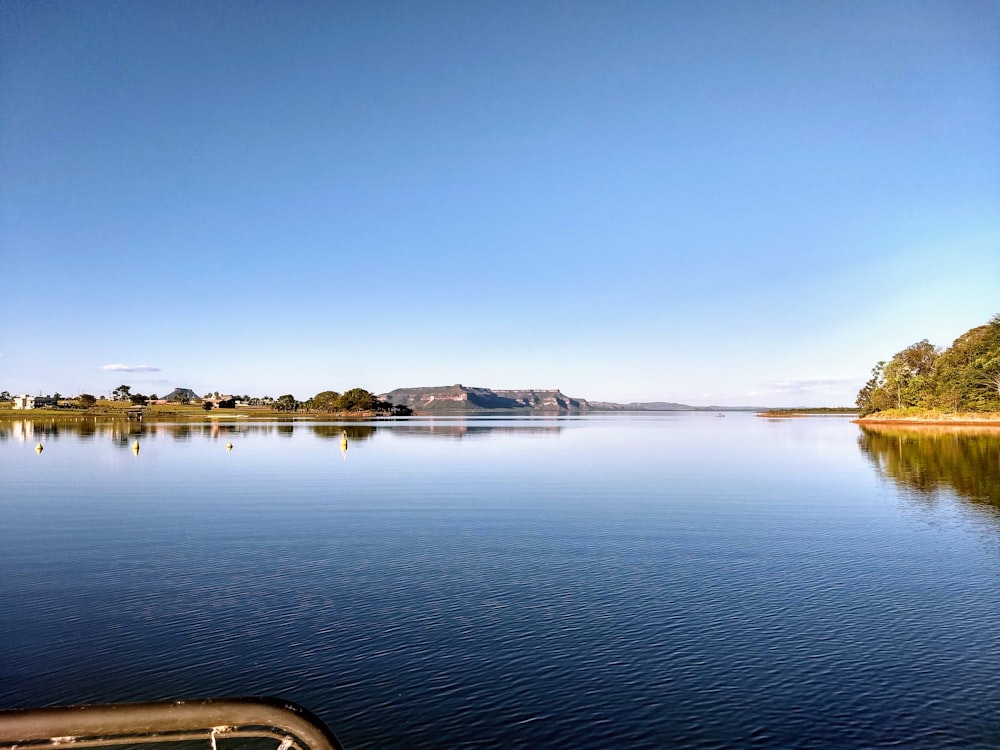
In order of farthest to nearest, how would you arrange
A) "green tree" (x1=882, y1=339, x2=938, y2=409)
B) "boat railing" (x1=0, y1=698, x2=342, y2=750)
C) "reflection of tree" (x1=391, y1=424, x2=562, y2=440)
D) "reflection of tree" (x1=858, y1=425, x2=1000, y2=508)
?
"green tree" (x1=882, y1=339, x2=938, y2=409) → "reflection of tree" (x1=391, y1=424, x2=562, y2=440) → "reflection of tree" (x1=858, y1=425, x2=1000, y2=508) → "boat railing" (x1=0, y1=698, x2=342, y2=750)

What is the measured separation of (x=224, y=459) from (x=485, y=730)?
216ft

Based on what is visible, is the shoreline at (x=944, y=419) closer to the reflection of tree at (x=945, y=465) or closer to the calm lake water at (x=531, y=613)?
the reflection of tree at (x=945, y=465)

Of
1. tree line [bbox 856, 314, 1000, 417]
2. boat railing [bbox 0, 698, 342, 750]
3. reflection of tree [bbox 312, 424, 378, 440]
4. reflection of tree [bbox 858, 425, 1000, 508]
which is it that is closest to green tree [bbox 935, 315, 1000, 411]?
tree line [bbox 856, 314, 1000, 417]

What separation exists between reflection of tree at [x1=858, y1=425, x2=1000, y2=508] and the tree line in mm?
59686

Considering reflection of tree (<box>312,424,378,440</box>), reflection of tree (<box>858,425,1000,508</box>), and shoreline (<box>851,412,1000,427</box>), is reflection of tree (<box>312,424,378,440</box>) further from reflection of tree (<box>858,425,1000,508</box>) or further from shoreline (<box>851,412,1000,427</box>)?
shoreline (<box>851,412,1000,427</box>)

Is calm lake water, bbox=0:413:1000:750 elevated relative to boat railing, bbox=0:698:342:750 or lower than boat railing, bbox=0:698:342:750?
lower

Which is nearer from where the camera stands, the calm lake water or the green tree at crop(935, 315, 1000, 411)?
the calm lake water

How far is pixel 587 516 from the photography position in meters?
34.0

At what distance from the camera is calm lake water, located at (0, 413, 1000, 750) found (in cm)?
1253

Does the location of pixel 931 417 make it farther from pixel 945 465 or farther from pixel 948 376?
pixel 945 465

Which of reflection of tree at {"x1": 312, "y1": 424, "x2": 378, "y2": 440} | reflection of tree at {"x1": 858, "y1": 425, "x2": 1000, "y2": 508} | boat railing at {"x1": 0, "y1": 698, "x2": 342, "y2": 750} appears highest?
boat railing at {"x1": 0, "y1": 698, "x2": 342, "y2": 750}

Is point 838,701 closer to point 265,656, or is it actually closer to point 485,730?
point 485,730

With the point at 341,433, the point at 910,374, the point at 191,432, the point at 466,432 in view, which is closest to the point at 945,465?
the point at 466,432

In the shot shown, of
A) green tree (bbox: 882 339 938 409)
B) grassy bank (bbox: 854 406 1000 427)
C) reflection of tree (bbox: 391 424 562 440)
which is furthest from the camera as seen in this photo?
green tree (bbox: 882 339 938 409)
